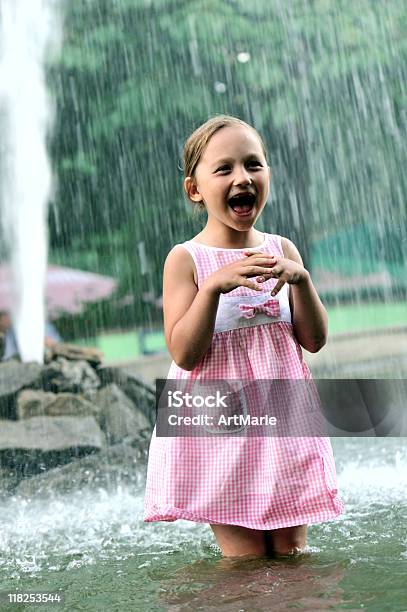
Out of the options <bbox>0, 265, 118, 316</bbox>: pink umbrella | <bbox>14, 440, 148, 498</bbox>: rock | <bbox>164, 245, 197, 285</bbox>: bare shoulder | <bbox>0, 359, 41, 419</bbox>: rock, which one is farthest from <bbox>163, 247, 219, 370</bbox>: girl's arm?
<bbox>0, 265, 118, 316</bbox>: pink umbrella

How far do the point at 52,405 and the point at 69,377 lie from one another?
675mm

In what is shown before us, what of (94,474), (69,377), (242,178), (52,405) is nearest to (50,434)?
(52,405)

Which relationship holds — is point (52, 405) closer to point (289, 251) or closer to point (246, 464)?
point (289, 251)

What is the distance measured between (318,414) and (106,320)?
34.2 feet

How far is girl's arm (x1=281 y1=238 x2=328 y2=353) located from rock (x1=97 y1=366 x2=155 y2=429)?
176 inches

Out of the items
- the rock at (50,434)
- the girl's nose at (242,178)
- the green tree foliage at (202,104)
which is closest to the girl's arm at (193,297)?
the girl's nose at (242,178)

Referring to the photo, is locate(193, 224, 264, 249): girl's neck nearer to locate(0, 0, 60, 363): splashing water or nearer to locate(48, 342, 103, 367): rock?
locate(48, 342, 103, 367): rock

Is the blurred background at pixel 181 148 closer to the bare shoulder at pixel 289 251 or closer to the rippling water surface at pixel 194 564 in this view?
the rippling water surface at pixel 194 564

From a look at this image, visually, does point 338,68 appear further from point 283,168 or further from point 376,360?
point 376,360

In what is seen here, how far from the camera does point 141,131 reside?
1156 cm

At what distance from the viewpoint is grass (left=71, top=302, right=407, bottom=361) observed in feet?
40.3

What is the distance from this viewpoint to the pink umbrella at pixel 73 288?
38.3ft

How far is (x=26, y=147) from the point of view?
10711 mm

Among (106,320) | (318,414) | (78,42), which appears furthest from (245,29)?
(318,414)
